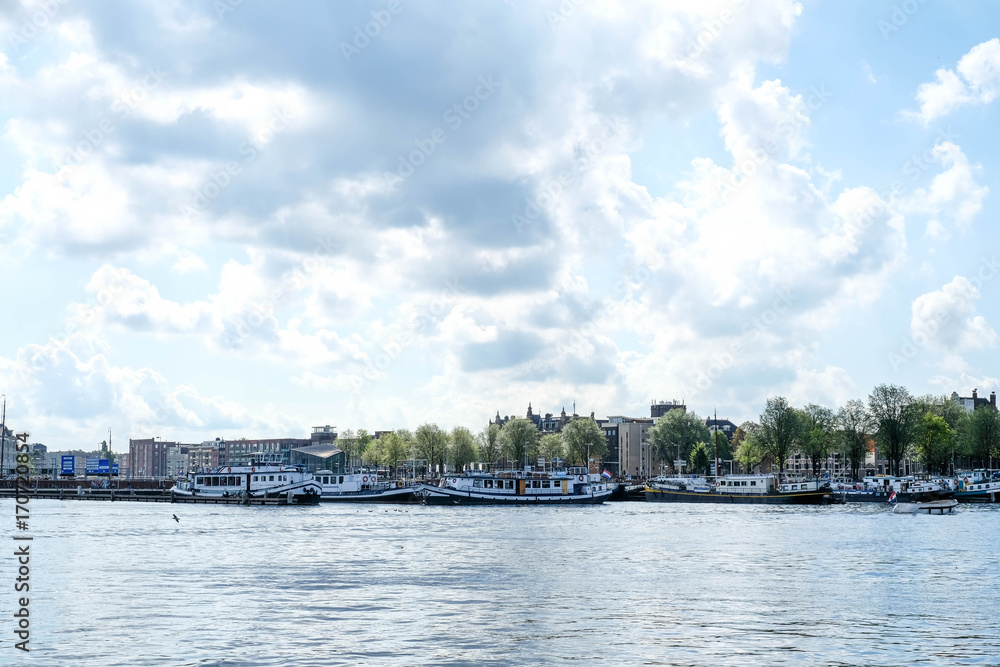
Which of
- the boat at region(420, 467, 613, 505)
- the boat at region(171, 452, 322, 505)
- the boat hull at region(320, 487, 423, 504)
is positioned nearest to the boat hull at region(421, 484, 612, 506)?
the boat at region(420, 467, 613, 505)

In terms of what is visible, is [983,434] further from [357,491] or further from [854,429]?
[357,491]

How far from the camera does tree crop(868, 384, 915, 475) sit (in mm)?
174625

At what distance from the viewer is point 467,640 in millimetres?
32625

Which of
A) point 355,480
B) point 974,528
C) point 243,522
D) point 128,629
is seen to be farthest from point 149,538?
point 355,480

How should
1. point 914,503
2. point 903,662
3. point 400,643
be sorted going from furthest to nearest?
point 914,503 < point 400,643 < point 903,662

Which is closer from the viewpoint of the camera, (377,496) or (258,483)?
(258,483)

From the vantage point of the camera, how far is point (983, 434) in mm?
178750

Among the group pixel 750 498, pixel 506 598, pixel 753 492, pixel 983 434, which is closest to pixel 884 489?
pixel 753 492

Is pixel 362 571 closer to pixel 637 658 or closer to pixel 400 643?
pixel 400 643

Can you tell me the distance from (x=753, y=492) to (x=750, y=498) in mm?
1299

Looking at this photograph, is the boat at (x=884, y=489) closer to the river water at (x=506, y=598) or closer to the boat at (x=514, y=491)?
the boat at (x=514, y=491)

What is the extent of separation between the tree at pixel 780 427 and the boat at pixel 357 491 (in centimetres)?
7293

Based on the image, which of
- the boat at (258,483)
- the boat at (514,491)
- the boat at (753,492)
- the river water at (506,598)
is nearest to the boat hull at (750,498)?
the boat at (753,492)

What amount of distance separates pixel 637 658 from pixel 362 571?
25.2 meters
